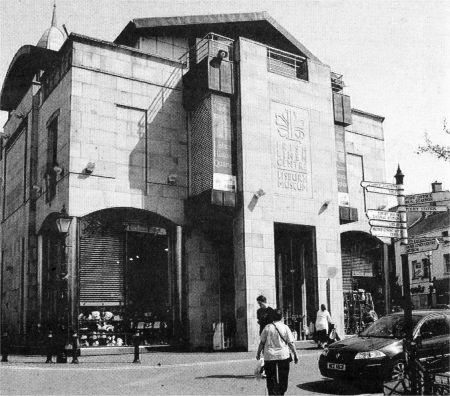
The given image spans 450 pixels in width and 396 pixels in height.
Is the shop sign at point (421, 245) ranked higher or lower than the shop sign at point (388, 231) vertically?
lower

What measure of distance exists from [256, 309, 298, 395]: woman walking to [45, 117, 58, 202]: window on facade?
47.2 ft

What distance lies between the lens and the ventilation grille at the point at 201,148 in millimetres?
21219

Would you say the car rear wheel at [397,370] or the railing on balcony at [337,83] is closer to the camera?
the car rear wheel at [397,370]

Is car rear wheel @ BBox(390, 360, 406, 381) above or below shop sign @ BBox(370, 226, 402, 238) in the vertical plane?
below

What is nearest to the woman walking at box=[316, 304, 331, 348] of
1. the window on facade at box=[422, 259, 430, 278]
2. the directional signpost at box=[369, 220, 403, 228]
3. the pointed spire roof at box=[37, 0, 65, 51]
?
the directional signpost at box=[369, 220, 403, 228]

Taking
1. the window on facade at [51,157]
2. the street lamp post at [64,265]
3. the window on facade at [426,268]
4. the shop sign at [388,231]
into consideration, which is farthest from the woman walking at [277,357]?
the window on facade at [426,268]

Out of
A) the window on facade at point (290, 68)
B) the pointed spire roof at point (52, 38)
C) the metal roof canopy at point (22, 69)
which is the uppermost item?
the pointed spire roof at point (52, 38)

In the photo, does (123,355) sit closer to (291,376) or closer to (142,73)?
(291,376)

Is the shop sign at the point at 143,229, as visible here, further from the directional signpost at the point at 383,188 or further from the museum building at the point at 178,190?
the directional signpost at the point at 383,188

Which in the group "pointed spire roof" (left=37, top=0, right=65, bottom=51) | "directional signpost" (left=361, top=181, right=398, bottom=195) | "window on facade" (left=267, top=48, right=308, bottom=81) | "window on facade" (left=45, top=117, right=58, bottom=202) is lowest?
"directional signpost" (left=361, top=181, right=398, bottom=195)

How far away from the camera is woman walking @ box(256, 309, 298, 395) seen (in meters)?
9.01

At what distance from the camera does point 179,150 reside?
74.9 feet

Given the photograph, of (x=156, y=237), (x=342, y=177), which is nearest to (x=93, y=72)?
(x=156, y=237)

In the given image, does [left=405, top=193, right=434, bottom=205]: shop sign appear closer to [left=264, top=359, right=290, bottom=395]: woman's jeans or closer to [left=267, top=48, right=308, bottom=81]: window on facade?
[left=264, top=359, right=290, bottom=395]: woman's jeans
